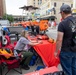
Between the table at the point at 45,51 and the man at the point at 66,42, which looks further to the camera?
the table at the point at 45,51

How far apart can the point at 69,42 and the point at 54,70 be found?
61 centimetres

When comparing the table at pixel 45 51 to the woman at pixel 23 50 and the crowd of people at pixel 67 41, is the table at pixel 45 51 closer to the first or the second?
the woman at pixel 23 50

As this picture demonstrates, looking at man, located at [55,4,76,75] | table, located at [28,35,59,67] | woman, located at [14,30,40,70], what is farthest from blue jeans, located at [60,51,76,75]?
woman, located at [14,30,40,70]

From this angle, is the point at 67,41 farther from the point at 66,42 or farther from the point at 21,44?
the point at 21,44

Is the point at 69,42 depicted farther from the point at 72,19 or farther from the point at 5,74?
the point at 5,74

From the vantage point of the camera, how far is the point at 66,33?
3.08 meters

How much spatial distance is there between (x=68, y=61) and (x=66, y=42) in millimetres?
389

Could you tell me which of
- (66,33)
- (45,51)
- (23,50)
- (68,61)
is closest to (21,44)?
(23,50)

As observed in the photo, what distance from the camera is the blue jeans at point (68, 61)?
3270 mm

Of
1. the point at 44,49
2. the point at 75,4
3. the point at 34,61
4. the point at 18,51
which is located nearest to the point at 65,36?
the point at 44,49

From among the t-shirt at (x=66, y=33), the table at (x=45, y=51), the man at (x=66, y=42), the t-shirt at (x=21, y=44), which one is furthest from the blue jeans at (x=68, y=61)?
the t-shirt at (x=21, y=44)

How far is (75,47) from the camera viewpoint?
323 cm

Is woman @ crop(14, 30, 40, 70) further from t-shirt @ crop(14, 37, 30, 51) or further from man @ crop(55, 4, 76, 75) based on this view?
man @ crop(55, 4, 76, 75)

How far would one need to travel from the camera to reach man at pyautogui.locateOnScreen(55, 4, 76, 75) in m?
3.02
